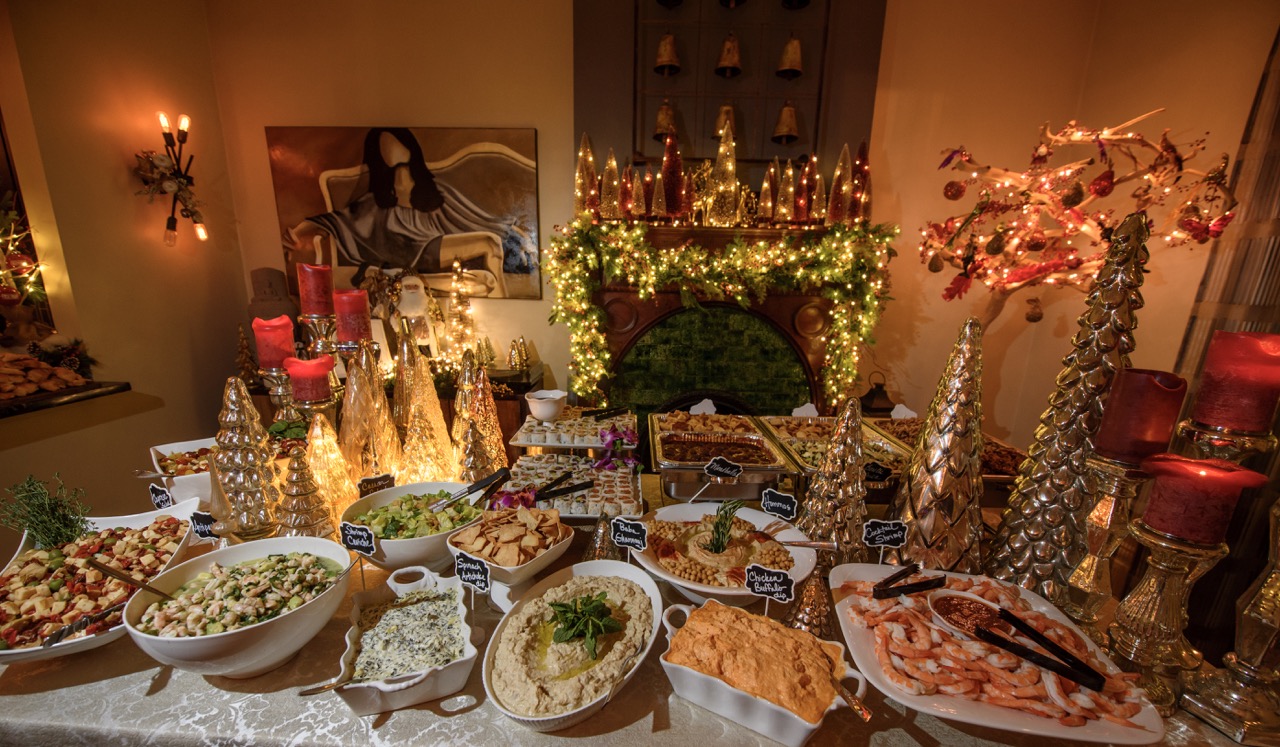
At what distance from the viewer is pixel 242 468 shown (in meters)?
1.40

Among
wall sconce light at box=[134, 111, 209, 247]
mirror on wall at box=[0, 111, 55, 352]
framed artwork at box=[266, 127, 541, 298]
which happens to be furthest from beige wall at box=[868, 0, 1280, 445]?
mirror on wall at box=[0, 111, 55, 352]

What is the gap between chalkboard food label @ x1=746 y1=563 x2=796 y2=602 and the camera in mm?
1096

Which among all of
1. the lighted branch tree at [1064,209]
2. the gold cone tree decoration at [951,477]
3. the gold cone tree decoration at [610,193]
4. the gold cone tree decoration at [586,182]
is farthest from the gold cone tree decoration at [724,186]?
the gold cone tree decoration at [951,477]

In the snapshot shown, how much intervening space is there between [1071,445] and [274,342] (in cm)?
249

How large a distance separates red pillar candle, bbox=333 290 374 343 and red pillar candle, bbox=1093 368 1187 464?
2.24m

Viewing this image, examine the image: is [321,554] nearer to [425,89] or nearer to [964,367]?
[964,367]

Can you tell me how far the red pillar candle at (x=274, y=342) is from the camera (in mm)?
1564

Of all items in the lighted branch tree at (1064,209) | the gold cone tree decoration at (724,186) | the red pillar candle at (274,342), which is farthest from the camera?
Answer: the gold cone tree decoration at (724,186)

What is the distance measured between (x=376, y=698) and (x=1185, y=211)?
4.37m

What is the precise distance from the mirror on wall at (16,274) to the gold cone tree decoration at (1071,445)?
519cm

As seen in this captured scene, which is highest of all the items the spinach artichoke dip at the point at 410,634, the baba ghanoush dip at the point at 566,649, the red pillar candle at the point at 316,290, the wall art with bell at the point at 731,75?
the wall art with bell at the point at 731,75

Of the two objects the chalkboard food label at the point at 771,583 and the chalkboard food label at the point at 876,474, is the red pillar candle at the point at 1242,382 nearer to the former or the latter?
the chalkboard food label at the point at 876,474

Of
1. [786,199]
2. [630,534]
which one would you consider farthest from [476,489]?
[786,199]

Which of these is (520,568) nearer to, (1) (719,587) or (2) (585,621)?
(2) (585,621)
